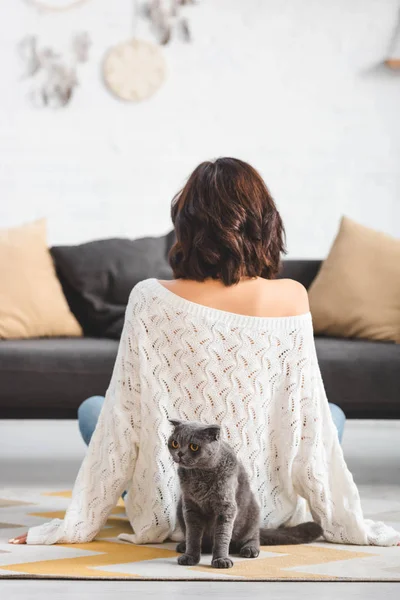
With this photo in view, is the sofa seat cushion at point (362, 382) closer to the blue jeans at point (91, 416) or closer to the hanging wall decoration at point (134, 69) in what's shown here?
the blue jeans at point (91, 416)

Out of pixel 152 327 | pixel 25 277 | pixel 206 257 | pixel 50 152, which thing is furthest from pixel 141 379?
pixel 50 152

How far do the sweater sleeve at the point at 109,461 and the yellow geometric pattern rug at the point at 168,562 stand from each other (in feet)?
0.14

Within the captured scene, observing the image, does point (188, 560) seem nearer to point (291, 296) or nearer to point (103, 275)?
point (291, 296)

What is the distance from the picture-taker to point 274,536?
221 cm

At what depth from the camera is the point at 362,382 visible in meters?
3.24

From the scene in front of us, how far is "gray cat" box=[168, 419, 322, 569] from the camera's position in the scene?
1.89 meters

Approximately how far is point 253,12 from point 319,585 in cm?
394

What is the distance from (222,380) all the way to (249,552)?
1.19 ft

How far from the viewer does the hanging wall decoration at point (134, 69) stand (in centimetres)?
517

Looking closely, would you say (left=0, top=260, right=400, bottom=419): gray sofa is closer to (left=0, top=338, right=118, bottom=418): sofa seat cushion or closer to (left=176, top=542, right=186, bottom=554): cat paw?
(left=0, top=338, right=118, bottom=418): sofa seat cushion

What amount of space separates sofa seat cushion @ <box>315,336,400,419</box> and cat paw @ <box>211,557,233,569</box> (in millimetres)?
A: 1341

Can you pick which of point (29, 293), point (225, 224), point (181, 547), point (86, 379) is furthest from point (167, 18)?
point (181, 547)

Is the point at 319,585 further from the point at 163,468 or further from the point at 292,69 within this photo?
the point at 292,69

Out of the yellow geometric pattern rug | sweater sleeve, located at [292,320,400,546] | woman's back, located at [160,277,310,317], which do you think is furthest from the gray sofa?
woman's back, located at [160,277,310,317]
